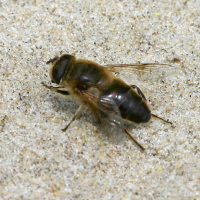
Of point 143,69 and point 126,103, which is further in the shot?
point 143,69

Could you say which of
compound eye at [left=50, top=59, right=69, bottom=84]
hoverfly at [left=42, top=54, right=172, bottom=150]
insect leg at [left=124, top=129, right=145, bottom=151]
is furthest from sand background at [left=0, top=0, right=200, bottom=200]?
compound eye at [left=50, top=59, right=69, bottom=84]

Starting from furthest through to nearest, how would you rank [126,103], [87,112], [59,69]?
[87,112]
[59,69]
[126,103]

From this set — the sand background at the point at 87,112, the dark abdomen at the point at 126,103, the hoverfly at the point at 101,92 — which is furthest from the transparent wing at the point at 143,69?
the dark abdomen at the point at 126,103

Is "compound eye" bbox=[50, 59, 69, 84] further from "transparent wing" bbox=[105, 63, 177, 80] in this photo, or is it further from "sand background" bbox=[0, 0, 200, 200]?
"transparent wing" bbox=[105, 63, 177, 80]

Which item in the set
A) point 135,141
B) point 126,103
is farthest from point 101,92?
point 135,141

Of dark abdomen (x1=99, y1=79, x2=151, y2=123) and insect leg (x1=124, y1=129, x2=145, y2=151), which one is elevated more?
dark abdomen (x1=99, y1=79, x2=151, y2=123)

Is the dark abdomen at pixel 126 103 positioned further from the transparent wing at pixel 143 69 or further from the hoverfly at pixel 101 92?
the transparent wing at pixel 143 69

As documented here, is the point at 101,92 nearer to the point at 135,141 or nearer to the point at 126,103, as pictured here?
the point at 126,103
